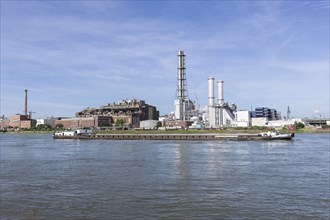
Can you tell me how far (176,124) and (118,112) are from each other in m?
38.8

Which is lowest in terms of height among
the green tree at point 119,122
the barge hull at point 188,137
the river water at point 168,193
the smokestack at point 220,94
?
the river water at point 168,193

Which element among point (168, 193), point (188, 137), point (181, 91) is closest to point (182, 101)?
point (181, 91)

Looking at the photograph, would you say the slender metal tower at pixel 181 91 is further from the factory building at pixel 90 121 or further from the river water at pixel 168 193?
the river water at pixel 168 193

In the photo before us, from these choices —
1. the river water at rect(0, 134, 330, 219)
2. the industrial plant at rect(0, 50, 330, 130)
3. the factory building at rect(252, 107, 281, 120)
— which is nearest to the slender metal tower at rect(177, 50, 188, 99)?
the industrial plant at rect(0, 50, 330, 130)

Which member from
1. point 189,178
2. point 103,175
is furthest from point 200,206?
point 103,175

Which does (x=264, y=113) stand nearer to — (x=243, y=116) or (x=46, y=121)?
(x=243, y=116)

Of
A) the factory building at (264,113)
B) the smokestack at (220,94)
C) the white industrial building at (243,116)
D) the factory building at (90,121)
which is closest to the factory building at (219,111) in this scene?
the smokestack at (220,94)

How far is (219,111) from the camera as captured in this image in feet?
346

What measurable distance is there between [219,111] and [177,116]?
12457 millimetres

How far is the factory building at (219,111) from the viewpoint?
10281 centimetres

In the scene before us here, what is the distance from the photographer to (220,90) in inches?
4122

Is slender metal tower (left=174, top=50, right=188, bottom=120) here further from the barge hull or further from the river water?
the river water

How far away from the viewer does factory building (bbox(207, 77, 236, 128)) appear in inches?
4047

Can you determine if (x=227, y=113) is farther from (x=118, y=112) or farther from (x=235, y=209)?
(x=235, y=209)
